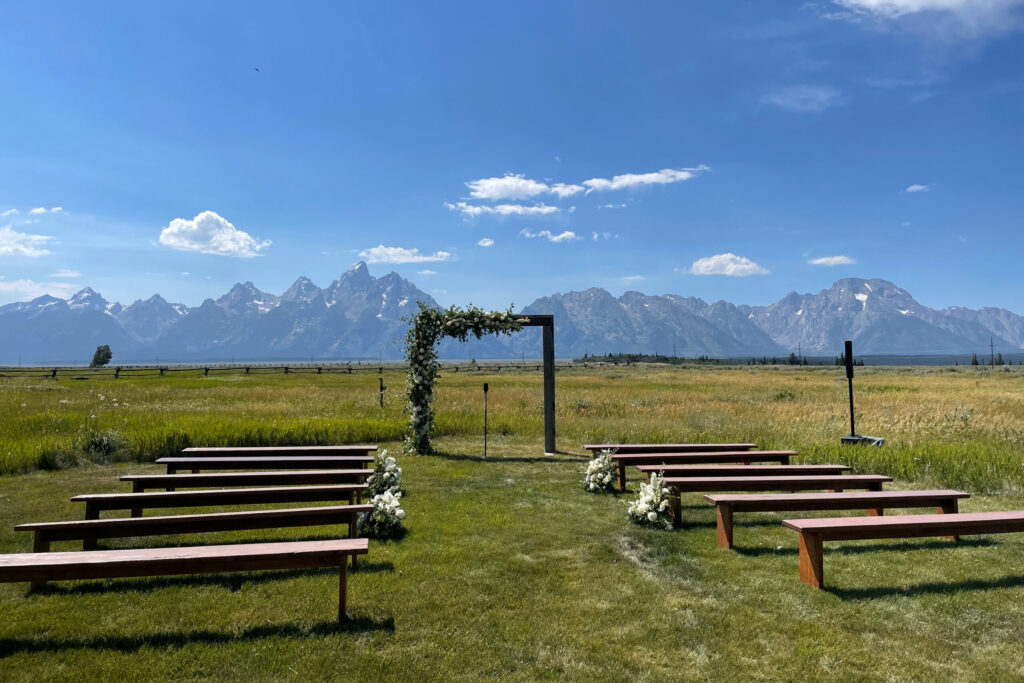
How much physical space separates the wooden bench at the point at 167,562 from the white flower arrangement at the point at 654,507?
404 centimetres

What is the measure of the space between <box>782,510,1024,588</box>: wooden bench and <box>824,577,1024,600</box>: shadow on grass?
237mm

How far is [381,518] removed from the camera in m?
6.68

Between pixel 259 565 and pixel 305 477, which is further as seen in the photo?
pixel 305 477

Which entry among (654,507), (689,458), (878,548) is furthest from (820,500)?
(689,458)

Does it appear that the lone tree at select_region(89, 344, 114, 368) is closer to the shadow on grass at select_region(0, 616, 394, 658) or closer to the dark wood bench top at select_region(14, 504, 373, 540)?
the dark wood bench top at select_region(14, 504, 373, 540)

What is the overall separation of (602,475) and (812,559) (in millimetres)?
4287

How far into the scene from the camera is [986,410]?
813 inches

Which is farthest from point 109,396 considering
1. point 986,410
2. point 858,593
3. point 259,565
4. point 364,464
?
point 986,410

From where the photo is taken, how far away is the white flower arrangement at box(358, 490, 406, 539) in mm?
6668

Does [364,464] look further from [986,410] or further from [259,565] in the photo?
[986,410]

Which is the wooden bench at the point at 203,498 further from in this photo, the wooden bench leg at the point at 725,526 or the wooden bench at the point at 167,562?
the wooden bench leg at the point at 725,526

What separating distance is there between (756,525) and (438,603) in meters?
4.87

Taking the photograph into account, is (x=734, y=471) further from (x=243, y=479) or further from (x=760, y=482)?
(x=243, y=479)

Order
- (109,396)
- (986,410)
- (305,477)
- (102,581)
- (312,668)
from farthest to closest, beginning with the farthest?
(109,396) → (986,410) → (305,477) → (102,581) → (312,668)
